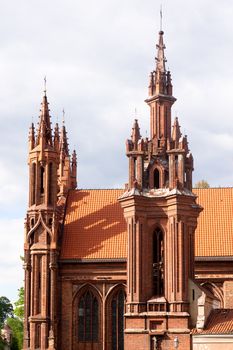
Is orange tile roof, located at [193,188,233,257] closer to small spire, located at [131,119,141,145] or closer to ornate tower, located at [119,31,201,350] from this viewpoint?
ornate tower, located at [119,31,201,350]

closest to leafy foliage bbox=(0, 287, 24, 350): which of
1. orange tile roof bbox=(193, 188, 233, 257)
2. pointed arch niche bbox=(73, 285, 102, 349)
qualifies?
pointed arch niche bbox=(73, 285, 102, 349)

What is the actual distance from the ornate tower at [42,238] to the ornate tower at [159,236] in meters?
8.64

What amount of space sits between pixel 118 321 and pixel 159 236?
9.14m

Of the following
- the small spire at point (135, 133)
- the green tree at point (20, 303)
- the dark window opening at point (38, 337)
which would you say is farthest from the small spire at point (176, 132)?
the green tree at point (20, 303)

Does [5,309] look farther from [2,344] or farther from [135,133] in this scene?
[135,133]

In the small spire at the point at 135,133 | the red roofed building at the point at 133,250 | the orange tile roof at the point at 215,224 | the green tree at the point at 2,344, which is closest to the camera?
the red roofed building at the point at 133,250

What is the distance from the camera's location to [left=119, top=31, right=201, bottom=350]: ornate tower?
5009 cm

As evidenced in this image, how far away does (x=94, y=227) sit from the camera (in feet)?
203

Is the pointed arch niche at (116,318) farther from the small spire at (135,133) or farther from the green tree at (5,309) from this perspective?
the green tree at (5,309)

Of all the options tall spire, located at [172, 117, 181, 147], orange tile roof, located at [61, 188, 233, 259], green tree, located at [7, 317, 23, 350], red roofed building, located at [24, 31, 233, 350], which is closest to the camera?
red roofed building, located at [24, 31, 233, 350]

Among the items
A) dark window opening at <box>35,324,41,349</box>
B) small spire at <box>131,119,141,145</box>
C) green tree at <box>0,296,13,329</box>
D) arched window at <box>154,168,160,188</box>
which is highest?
small spire at <box>131,119,141,145</box>

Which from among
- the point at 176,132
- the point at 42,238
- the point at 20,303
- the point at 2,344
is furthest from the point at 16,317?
the point at 176,132

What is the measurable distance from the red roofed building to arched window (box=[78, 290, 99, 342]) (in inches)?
2.7

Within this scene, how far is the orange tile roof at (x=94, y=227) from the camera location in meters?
59.7
